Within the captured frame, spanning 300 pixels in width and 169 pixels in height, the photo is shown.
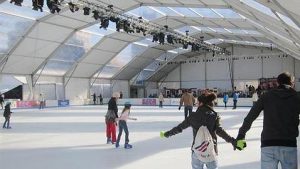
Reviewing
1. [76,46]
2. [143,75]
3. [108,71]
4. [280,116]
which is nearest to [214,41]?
[143,75]

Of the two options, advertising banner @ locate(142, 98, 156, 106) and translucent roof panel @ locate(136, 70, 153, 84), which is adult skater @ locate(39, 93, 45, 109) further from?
translucent roof panel @ locate(136, 70, 153, 84)

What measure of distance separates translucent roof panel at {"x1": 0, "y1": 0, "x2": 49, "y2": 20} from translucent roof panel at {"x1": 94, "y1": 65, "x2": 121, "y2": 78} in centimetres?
1540

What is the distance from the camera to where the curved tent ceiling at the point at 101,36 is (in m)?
22.4

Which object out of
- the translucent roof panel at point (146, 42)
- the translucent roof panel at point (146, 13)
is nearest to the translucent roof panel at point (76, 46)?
the translucent roof panel at point (146, 42)

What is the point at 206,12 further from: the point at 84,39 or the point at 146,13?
the point at 84,39

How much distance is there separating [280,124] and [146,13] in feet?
75.9

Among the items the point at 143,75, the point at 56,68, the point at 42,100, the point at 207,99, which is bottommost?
the point at 42,100

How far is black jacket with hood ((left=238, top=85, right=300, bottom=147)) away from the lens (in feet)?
10.9

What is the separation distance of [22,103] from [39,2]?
17.8 metres

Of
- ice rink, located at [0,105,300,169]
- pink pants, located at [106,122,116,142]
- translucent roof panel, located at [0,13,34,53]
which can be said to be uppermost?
translucent roof panel, located at [0,13,34,53]

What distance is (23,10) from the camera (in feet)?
77.6

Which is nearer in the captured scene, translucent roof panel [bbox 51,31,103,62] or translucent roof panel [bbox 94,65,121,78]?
translucent roof panel [bbox 51,31,103,62]

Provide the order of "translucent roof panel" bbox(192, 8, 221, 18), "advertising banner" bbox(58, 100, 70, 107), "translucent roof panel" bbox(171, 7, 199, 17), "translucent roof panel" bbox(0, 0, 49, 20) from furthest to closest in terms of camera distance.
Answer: "advertising banner" bbox(58, 100, 70, 107) → "translucent roof panel" bbox(171, 7, 199, 17) → "translucent roof panel" bbox(0, 0, 49, 20) → "translucent roof panel" bbox(192, 8, 221, 18)

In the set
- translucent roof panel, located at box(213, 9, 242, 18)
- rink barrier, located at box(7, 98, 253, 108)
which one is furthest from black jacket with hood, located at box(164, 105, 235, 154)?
rink barrier, located at box(7, 98, 253, 108)
